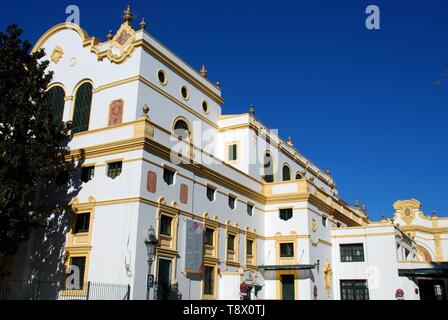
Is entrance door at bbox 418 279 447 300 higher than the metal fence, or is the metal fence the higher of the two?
entrance door at bbox 418 279 447 300

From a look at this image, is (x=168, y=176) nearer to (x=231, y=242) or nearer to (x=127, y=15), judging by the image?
(x=231, y=242)

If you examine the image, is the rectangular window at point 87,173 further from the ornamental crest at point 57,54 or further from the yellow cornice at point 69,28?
the ornamental crest at point 57,54

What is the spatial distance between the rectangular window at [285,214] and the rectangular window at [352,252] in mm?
6030

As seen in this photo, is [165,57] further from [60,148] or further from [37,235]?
[37,235]

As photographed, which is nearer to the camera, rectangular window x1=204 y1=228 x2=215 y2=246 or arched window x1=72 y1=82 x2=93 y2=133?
rectangular window x1=204 y1=228 x2=215 y2=246

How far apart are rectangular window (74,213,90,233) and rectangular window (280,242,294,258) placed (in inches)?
612

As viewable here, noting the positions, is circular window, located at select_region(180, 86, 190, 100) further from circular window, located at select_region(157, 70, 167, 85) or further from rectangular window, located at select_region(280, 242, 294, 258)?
rectangular window, located at select_region(280, 242, 294, 258)

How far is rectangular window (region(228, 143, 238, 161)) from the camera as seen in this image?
37266 millimetres

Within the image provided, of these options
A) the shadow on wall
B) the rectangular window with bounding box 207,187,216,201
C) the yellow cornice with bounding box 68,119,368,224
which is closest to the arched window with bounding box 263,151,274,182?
the yellow cornice with bounding box 68,119,368,224

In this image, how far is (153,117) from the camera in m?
29.9

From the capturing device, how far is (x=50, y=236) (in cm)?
2650

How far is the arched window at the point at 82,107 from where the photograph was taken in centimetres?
3039

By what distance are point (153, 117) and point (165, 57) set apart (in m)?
4.65

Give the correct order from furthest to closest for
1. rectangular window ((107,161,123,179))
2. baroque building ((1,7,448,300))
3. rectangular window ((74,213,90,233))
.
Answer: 1. rectangular window ((74,213,90,233))
2. rectangular window ((107,161,123,179))
3. baroque building ((1,7,448,300))
